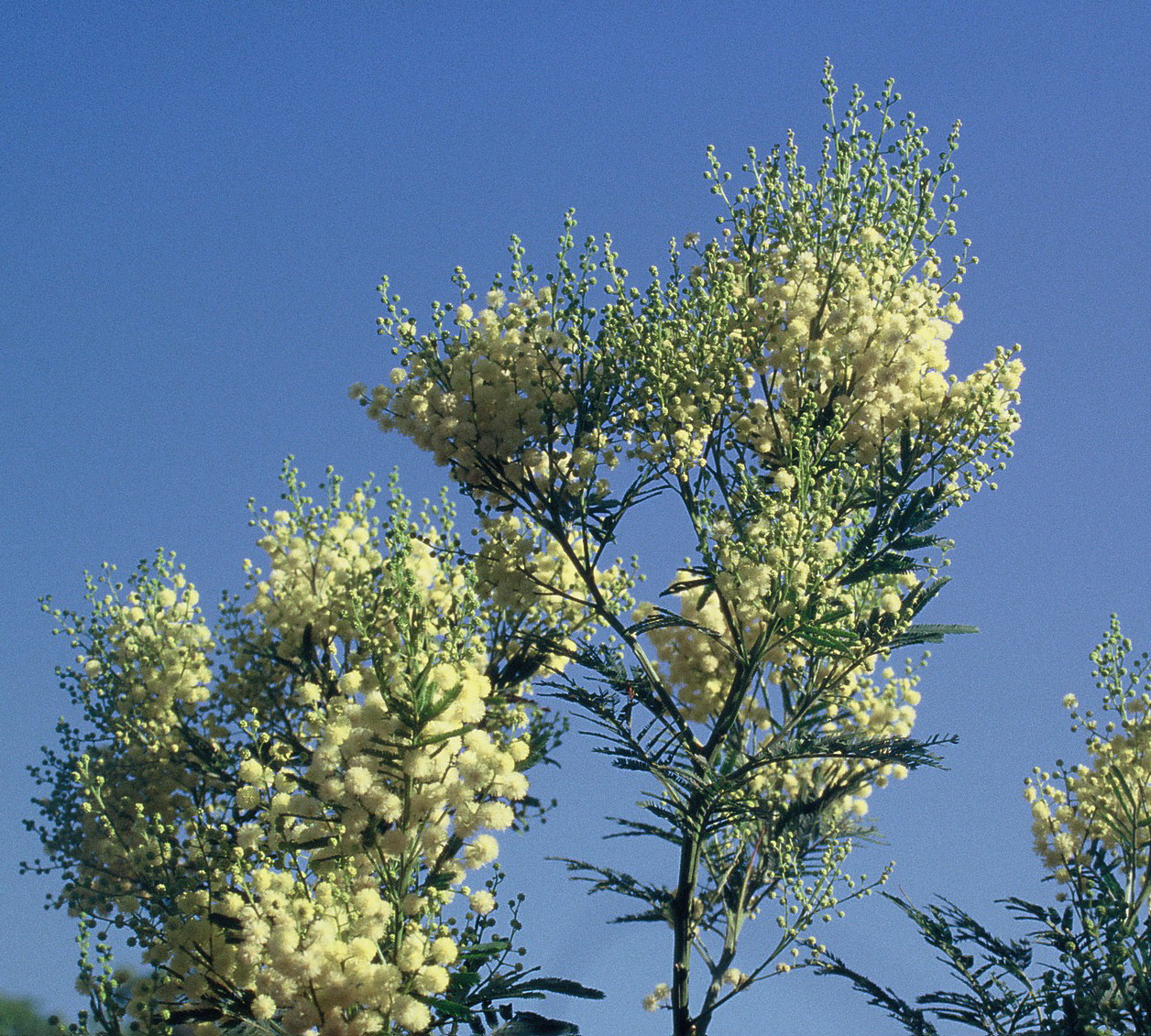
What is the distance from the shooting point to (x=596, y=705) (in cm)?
661

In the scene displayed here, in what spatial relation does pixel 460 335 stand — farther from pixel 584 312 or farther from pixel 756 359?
pixel 756 359

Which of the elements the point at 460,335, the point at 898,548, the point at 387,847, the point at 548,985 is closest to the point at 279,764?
the point at 387,847

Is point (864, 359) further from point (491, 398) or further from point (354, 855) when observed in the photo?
point (354, 855)

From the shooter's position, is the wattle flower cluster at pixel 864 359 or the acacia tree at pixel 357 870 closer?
the acacia tree at pixel 357 870

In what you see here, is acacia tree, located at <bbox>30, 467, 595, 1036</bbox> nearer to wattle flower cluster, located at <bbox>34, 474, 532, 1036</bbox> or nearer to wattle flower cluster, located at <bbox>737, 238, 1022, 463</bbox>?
wattle flower cluster, located at <bbox>34, 474, 532, 1036</bbox>

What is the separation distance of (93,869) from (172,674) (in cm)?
156

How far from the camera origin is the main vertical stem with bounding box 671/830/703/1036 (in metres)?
6.39

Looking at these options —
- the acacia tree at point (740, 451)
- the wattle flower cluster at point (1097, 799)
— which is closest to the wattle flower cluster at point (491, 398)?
the acacia tree at point (740, 451)

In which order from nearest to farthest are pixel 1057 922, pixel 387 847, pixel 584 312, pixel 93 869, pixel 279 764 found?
pixel 387 847
pixel 279 764
pixel 1057 922
pixel 584 312
pixel 93 869

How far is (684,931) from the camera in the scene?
21.7ft

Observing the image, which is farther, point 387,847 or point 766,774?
point 766,774

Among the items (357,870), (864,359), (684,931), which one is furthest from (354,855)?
(864,359)

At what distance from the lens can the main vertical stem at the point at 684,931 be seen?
639 cm

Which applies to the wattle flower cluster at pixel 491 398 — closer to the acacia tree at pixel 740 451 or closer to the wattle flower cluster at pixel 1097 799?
the acacia tree at pixel 740 451
